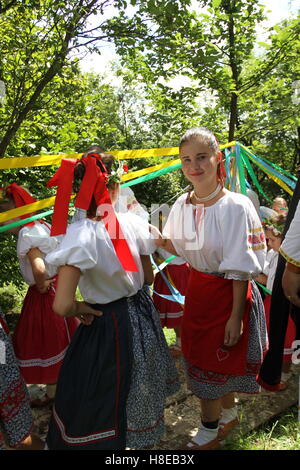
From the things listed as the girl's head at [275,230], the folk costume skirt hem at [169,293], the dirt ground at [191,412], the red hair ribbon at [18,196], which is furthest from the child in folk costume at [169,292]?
the red hair ribbon at [18,196]

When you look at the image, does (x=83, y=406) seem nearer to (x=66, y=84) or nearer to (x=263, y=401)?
(x=263, y=401)

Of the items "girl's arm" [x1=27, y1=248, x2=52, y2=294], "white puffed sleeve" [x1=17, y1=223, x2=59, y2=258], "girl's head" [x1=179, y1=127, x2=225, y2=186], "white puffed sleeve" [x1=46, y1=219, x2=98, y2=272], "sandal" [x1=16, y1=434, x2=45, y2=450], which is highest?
"girl's head" [x1=179, y1=127, x2=225, y2=186]

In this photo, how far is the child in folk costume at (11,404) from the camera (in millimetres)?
1698

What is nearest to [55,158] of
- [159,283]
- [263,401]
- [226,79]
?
[159,283]

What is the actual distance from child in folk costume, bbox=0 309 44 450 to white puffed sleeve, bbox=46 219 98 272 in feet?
1.71

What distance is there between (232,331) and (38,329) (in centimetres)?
139

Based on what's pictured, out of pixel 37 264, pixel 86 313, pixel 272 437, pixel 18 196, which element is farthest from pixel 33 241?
pixel 272 437

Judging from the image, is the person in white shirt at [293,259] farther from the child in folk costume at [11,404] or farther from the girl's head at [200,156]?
the child in folk costume at [11,404]

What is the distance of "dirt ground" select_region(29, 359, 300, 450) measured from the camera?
2.38 m

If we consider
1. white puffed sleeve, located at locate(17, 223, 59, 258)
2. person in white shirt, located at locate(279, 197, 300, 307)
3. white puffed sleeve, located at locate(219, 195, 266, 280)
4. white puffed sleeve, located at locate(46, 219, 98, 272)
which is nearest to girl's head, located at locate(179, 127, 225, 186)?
white puffed sleeve, located at locate(219, 195, 266, 280)

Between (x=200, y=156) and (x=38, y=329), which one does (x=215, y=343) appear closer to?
(x=200, y=156)

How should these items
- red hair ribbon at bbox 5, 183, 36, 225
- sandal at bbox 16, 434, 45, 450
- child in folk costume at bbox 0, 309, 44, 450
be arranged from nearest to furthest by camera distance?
child in folk costume at bbox 0, 309, 44, 450 < sandal at bbox 16, 434, 45, 450 < red hair ribbon at bbox 5, 183, 36, 225

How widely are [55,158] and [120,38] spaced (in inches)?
72.4

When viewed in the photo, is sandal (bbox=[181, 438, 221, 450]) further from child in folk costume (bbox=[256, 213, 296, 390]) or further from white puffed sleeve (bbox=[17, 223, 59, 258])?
white puffed sleeve (bbox=[17, 223, 59, 258])
